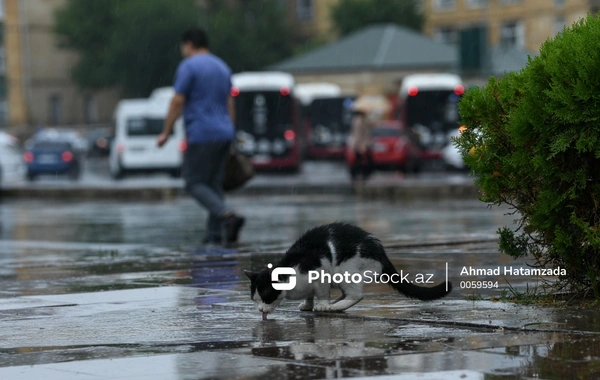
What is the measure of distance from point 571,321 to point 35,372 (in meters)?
2.56

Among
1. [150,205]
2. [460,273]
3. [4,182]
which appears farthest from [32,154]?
[460,273]

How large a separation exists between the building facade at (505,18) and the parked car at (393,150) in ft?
118

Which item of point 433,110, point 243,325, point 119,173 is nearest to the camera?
point 243,325

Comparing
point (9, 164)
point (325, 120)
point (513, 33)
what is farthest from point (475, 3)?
point (9, 164)

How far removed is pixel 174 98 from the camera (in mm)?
12555

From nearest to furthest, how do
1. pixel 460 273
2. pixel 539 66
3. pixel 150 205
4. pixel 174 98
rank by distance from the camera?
pixel 539 66 → pixel 460 273 → pixel 174 98 → pixel 150 205

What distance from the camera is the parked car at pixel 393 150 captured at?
1704 inches

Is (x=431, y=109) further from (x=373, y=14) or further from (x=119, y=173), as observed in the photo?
(x=373, y=14)

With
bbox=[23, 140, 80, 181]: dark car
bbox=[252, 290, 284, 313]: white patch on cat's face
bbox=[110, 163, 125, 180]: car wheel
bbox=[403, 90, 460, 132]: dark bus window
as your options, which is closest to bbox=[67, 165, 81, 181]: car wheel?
bbox=[23, 140, 80, 181]: dark car

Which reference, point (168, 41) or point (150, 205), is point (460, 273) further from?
point (168, 41)

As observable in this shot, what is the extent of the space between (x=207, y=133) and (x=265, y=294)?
18.9ft

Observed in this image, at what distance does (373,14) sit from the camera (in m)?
91.1

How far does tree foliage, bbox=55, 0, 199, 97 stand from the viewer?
297ft

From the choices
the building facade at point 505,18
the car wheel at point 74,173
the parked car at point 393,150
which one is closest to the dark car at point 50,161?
the car wheel at point 74,173
